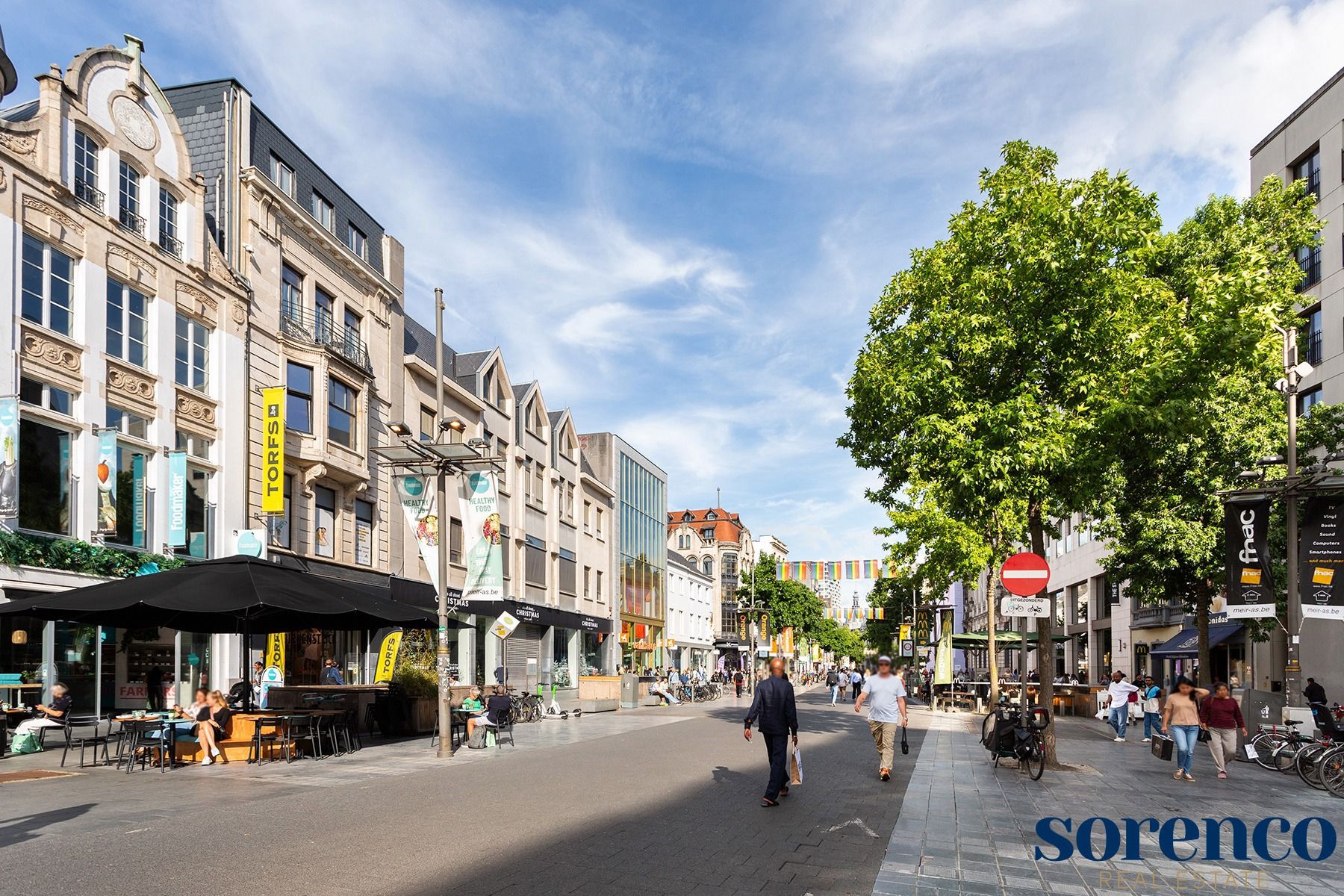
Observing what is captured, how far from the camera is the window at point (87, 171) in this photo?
788 inches

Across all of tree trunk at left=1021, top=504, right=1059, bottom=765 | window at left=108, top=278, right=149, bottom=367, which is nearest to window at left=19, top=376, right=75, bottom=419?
window at left=108, top=278, right=149, bottom=367

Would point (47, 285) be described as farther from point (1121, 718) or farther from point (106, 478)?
point (1121, 718)

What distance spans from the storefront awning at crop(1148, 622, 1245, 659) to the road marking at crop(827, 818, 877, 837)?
28.3 m

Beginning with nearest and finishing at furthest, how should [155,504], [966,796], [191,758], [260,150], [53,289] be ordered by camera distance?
[966,796]
[191,758]
[53,289]
[155,504]
[260,150]

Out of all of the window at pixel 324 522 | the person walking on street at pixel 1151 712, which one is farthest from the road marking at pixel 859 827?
the window at pixel 324 522

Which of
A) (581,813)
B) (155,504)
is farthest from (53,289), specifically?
(581,813)

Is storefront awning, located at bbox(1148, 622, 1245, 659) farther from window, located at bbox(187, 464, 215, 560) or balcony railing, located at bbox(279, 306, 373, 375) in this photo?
window, located at bbox(187, 464, 215, 560)

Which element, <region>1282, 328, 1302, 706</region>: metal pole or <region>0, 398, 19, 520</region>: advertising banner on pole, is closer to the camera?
<region>0, 398, 19, 520</region>: advertising banner on pole

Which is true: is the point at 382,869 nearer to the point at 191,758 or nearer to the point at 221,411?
the point at 191,758

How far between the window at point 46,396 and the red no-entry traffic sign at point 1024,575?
16.8 meters

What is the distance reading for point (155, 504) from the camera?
21203 millimetres

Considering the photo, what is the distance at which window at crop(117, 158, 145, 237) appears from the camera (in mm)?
21219

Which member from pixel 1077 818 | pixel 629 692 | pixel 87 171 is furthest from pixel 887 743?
pixel 629 692

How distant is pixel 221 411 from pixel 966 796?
733 inches
